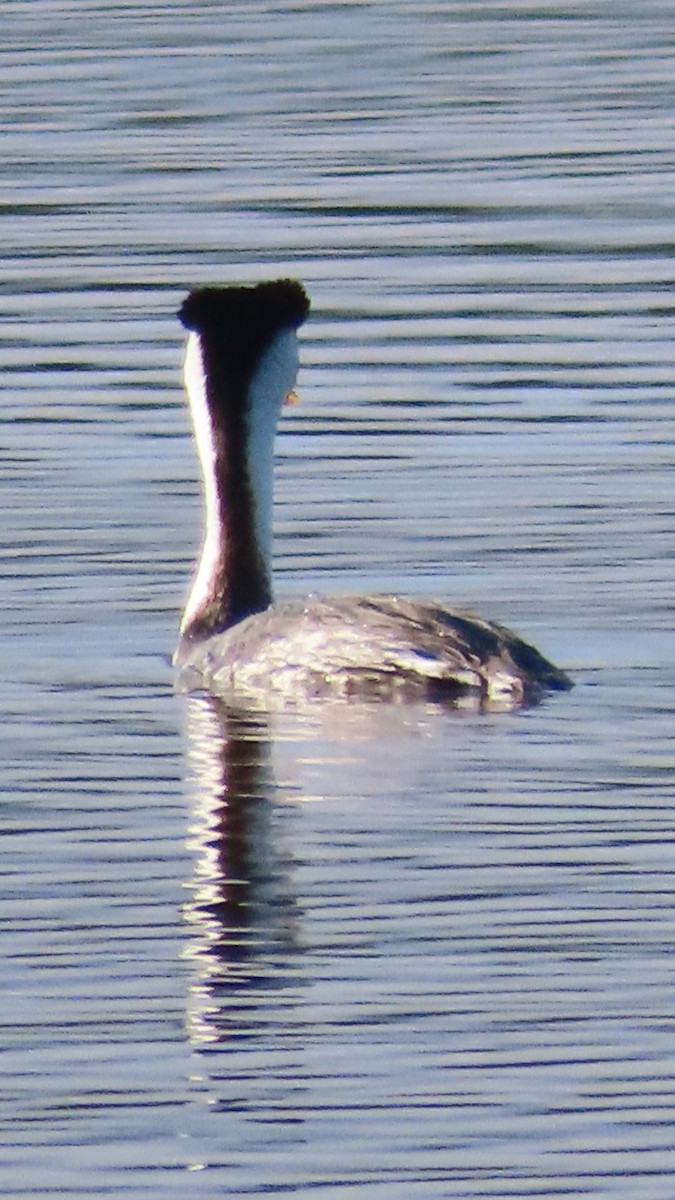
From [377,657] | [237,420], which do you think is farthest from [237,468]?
[377,657]

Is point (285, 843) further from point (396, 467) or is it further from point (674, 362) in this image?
point (674, 362)

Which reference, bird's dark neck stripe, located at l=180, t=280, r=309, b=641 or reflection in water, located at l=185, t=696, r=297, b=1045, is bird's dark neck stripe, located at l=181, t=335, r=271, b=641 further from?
reflection in water, located at l=185, t=696, r=297, b=1045

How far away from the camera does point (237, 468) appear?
1537 cm

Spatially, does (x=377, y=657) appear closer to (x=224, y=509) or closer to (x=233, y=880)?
(x=224, y=509)

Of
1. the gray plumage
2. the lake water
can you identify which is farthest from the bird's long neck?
the gray plumage

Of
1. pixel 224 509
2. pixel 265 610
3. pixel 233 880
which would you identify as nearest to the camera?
pixel 233 880

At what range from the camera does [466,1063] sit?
919cm

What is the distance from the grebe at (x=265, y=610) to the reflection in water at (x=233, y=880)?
0.46 m

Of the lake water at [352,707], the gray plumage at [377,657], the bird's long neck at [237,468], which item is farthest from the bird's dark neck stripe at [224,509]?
the gray plumage at [377,657]

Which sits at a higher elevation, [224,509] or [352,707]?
[224,509]

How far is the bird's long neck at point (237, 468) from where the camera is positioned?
15.0 m

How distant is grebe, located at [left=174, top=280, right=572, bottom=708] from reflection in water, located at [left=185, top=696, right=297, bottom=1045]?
456 millimetres

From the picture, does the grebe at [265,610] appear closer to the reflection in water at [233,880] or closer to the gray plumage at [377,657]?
the gray plumage at [377,657]

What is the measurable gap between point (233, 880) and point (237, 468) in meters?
4.47
